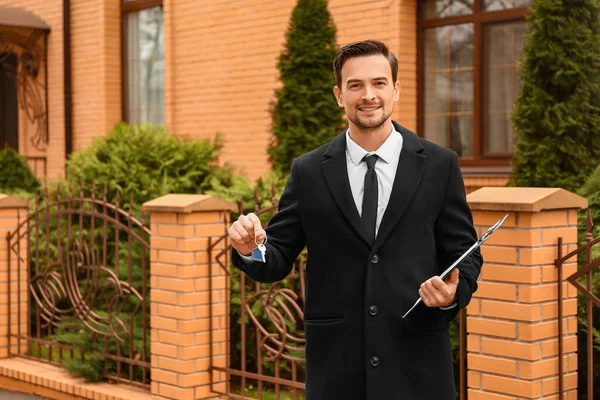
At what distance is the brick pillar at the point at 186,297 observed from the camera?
5770 millimetres

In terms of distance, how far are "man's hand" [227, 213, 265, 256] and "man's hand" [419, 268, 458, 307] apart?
475 mm

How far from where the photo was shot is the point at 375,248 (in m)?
2.87

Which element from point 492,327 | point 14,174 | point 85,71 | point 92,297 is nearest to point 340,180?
point 492,327

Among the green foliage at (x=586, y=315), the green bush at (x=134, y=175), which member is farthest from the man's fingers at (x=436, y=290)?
the green bush at (x=134, y=175)

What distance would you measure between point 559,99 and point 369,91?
438cm

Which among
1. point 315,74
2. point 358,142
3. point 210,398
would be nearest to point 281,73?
point 315,74

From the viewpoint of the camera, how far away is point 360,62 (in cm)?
288

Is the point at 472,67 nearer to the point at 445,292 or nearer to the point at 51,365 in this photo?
the point at 51,365

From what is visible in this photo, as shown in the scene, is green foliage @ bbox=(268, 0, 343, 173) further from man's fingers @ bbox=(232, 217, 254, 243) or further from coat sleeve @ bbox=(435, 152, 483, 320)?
man's fingers @ bbox=(232, 217, 254, 243)

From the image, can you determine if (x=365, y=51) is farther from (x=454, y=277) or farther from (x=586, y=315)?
(x=586, y=315)

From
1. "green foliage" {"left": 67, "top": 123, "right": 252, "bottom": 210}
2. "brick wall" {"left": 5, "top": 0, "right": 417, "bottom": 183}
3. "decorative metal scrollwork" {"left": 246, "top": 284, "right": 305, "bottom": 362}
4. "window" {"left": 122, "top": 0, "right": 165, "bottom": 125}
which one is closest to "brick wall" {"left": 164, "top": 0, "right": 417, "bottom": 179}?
"brick wall" {"left": 5, "top": 0, "right": 417, "bottom": 183}

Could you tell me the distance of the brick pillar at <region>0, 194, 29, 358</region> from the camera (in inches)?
294

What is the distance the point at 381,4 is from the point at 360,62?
22.5 ft

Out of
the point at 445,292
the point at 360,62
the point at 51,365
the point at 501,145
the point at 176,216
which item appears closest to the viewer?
the point at 445,292
